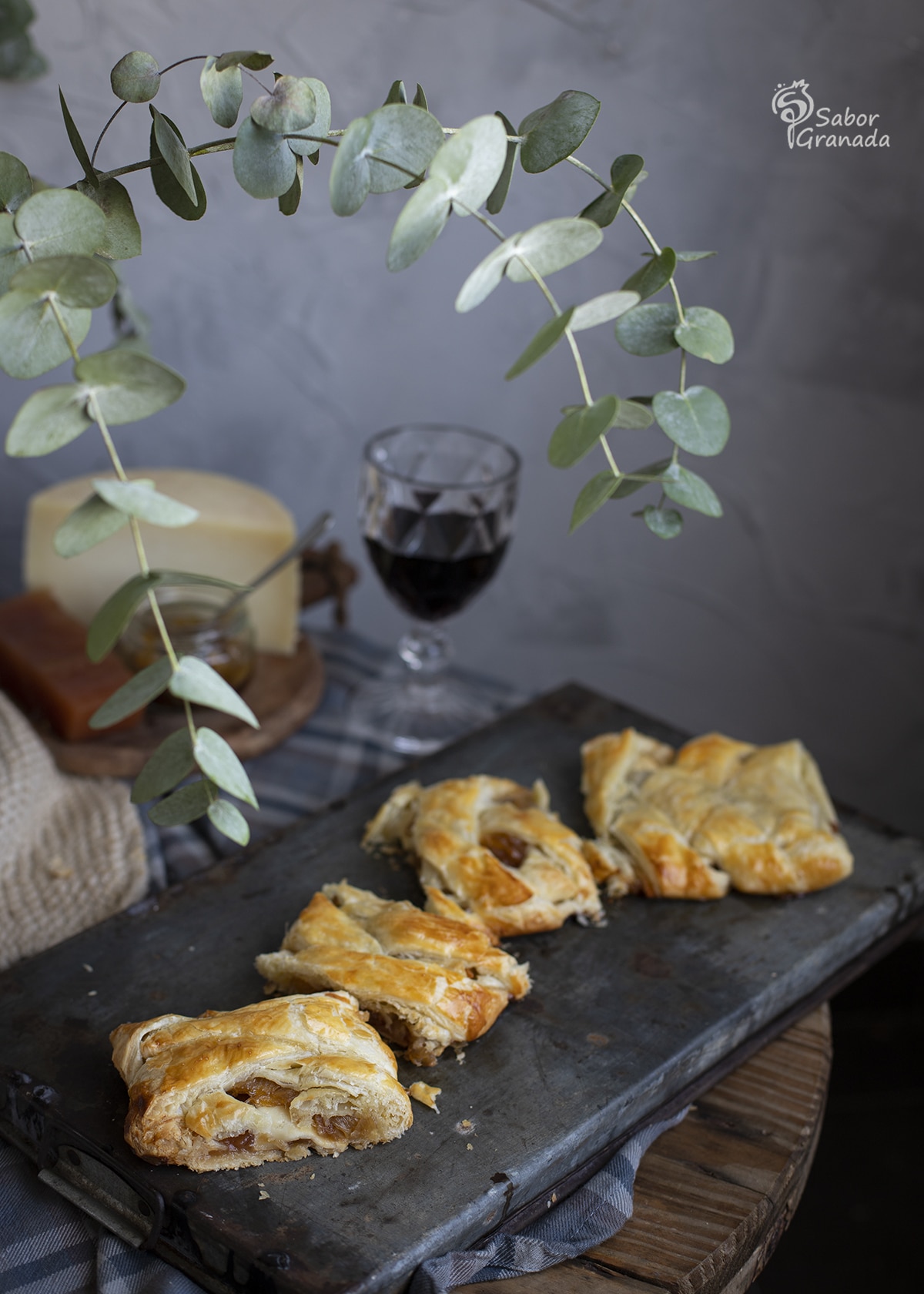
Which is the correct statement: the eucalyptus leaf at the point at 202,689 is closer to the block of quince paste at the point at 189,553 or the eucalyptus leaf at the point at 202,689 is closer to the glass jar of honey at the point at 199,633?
the glass jar of honey at the point at 199,633

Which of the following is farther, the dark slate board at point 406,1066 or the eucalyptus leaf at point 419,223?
the dark slate board at point 406,1066

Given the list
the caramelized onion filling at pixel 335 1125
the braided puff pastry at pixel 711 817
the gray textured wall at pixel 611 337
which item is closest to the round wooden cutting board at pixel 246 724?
the braided puff pastry at pixel 711 817

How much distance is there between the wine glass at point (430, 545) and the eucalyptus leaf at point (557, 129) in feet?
3.07

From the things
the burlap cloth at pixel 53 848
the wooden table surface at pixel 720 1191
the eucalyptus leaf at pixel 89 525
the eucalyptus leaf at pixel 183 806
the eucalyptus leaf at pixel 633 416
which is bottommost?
the wooden table surface at pixel 720 1191

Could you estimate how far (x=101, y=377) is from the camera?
754 millimetres

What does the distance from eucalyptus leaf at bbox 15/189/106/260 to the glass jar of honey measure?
1015 mm

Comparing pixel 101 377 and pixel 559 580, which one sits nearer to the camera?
pixel 101 377

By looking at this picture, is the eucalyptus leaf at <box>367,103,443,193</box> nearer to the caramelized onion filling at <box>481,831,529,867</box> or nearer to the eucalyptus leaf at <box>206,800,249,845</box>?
the eucalyptus leaf at <box>206,800,249,845</box>

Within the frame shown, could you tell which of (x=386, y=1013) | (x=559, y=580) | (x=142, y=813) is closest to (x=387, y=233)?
(x=559, y=580)

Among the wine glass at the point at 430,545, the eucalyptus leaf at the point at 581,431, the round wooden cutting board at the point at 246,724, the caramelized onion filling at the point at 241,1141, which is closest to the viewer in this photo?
the eucalyptus leaf at the point at 581,431

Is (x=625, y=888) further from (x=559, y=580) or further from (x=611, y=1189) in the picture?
(x=559, y=580)

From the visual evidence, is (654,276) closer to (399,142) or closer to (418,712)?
(399,142)

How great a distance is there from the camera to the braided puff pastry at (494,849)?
1383 mm

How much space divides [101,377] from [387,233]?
1.88m
